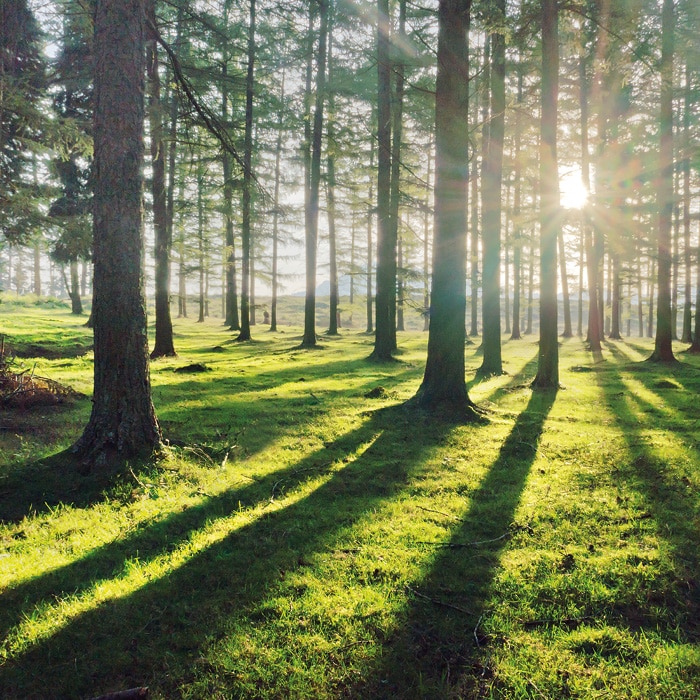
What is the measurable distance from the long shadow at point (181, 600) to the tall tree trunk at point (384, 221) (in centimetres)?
998

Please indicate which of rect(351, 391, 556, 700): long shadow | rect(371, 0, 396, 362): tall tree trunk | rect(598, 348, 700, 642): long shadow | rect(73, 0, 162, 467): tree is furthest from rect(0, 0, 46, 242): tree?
rect(598, 348, 700, 642): long shadow

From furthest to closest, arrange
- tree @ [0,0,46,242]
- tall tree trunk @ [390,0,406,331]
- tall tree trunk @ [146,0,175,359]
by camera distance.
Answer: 1. tall tree trunk @ [390,0,406,331]
2. tall tree trunk @ [146,0,175,359]
3. tree @ [0,0,46,242]

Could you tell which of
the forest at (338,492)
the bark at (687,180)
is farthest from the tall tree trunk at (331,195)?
the bark at (687,180)

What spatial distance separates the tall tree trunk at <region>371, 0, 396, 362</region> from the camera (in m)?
13.2

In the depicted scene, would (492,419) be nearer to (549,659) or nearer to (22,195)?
(549,659)

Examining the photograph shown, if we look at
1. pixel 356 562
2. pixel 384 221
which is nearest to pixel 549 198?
pixel 384 221

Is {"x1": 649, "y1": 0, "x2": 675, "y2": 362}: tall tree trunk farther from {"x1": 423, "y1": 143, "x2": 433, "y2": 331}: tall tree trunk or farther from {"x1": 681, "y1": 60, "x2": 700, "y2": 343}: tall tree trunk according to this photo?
{"x1": 423, "y1": 143, "x2": 433, "y2": 331}: tall tree trunk

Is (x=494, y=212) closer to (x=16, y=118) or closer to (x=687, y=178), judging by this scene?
(x=16, y=118)

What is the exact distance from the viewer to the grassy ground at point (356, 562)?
6.77 ft

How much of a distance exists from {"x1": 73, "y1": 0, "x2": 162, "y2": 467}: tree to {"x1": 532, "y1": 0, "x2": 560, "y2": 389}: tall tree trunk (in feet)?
25.8

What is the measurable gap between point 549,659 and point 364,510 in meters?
1.91

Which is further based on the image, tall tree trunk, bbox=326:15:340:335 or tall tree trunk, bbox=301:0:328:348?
tall tree trunk, bbox=301:0:328:348

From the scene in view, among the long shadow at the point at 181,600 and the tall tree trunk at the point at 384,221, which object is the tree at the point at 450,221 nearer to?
the long shadow at the point at 181,600

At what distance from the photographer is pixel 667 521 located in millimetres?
3535
